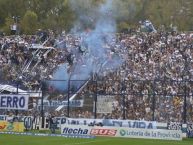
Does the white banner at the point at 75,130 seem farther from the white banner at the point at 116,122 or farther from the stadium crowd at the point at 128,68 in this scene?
the stadium crowd at the point at 128,68

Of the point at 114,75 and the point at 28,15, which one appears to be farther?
the point at 28,15

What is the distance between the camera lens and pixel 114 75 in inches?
1700

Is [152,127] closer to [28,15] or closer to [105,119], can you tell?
[105,119]

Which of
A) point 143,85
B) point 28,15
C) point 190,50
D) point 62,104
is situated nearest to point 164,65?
point 190,50

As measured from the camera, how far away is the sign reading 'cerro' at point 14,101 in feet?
126

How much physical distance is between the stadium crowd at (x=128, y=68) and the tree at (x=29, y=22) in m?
11.9

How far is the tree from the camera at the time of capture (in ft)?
216

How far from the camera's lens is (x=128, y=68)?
4391 cm

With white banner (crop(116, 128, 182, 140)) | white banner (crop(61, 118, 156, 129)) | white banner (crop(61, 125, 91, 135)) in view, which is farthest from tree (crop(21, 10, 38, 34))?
white banner (crop(116, 128, 182, 140))

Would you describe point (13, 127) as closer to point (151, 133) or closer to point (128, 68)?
point (151, 133)

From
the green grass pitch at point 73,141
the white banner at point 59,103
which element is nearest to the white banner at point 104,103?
the white banner at point 59,103

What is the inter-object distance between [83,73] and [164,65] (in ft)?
18.8

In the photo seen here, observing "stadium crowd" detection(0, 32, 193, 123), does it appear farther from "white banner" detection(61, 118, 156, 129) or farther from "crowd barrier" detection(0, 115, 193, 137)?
"white banner" detection(61, 118, 156, 129)

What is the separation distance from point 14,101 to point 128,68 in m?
9.03
